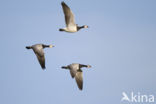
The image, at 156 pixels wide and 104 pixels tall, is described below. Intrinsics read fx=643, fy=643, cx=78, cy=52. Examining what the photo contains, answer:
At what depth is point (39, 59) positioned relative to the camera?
43406mm

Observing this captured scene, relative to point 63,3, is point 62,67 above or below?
below

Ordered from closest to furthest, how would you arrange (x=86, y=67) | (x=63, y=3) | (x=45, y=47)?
(x=63, y=3) → (x=45, y=47) → (x=86, y=67)

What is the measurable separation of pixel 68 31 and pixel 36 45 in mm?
2445

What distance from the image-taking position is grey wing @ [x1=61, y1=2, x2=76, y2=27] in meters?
43.0

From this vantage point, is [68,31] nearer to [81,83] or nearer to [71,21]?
[71,21]

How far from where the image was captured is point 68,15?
43344 millimetres

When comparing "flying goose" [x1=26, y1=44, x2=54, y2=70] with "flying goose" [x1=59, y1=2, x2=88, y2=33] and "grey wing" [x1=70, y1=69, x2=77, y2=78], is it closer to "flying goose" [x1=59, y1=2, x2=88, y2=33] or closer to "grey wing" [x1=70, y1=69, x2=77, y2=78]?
"grey wing" [x1=70, y1=69, x2=77, y2=78]

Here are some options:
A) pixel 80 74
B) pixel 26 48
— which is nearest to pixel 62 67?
pixel 80 74

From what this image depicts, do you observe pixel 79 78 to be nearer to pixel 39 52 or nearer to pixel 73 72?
pixel 73 72

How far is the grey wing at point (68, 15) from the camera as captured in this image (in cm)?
4297

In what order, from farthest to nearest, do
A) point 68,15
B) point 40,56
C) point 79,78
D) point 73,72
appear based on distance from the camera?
point 79,78 → point 73,72 → point 40,56 → point 68,15

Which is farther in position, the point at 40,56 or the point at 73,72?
the point at 73,72

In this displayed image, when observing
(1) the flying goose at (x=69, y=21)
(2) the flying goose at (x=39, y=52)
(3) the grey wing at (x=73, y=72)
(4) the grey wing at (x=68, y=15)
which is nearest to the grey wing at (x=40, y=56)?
(2) the flying goose at (x=39, y=52)

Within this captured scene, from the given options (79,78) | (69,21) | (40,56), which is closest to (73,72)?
(40,56)
